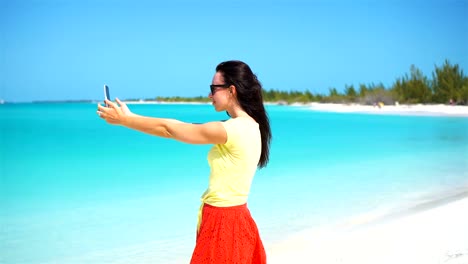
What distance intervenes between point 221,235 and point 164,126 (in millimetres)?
409

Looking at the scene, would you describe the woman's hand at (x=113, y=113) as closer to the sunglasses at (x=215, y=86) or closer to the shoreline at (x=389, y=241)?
the sunglasses at (x=215, y=86)

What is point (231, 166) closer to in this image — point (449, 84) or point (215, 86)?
point (215, 86)

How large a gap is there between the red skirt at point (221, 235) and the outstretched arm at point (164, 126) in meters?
0.25

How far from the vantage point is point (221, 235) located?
169 centimetres

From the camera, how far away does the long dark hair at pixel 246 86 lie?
5.44 ft

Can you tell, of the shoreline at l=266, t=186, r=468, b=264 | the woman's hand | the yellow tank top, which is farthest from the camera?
the shoreline at l=266, t=186, r=468, b=264

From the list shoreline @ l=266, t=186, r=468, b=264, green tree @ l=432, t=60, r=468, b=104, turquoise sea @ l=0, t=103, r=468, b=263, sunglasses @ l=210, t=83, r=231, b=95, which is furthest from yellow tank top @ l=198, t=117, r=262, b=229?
green tree @ l=432, t=60, r=468, b=104

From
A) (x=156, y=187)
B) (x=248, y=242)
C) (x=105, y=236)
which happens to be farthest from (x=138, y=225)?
(x=248, y=242)

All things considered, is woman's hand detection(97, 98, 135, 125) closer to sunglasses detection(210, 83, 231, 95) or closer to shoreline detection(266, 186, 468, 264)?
sunglasses detection(210, 83, 231, 95)

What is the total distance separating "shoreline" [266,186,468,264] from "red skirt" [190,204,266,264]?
2.15 meters

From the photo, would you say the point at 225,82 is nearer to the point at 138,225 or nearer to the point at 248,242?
the point at 248,242

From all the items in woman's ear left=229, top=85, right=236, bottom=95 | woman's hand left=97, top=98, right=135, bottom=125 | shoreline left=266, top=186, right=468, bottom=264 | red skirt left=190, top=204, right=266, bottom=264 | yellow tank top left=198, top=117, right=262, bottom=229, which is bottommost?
shoreline left=266, top=186, right=468, bottom=264

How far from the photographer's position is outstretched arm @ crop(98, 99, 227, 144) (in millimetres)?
1479

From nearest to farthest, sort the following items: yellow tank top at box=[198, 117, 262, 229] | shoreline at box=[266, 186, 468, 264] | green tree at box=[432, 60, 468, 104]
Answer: yellow tank top at box=[198, 117, 262, 229]
shoreline at box=[266, 186, 468, 264]
green tree at box=[432, 60, 468, 104]
